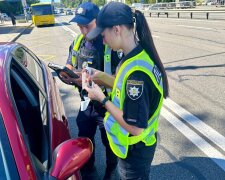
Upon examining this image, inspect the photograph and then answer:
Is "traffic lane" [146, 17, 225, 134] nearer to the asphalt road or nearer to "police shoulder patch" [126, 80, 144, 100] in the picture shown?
the asphalt road

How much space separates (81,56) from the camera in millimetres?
2711

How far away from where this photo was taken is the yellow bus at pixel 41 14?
33594 mm

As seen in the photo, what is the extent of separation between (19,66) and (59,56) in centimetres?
889

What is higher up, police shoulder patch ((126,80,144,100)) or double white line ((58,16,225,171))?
police shoulder patch ((126,80,144,100))

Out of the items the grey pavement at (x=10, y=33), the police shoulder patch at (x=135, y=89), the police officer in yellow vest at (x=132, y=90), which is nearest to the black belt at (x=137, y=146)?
the police officer in yellow vest at (x=132, y=90)

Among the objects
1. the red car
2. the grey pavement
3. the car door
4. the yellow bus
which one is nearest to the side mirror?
the red car

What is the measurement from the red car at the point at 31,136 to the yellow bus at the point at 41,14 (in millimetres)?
32983

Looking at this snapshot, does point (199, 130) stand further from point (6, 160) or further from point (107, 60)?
point (6, 160)

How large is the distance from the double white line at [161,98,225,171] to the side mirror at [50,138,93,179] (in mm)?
1998

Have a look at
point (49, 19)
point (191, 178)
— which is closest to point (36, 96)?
point (191, 178)

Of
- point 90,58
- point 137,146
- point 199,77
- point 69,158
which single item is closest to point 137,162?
point 137,146

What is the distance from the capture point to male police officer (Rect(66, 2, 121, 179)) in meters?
2.48

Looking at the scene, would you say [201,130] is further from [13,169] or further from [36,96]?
[13,169]

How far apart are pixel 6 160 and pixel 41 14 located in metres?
34.5
